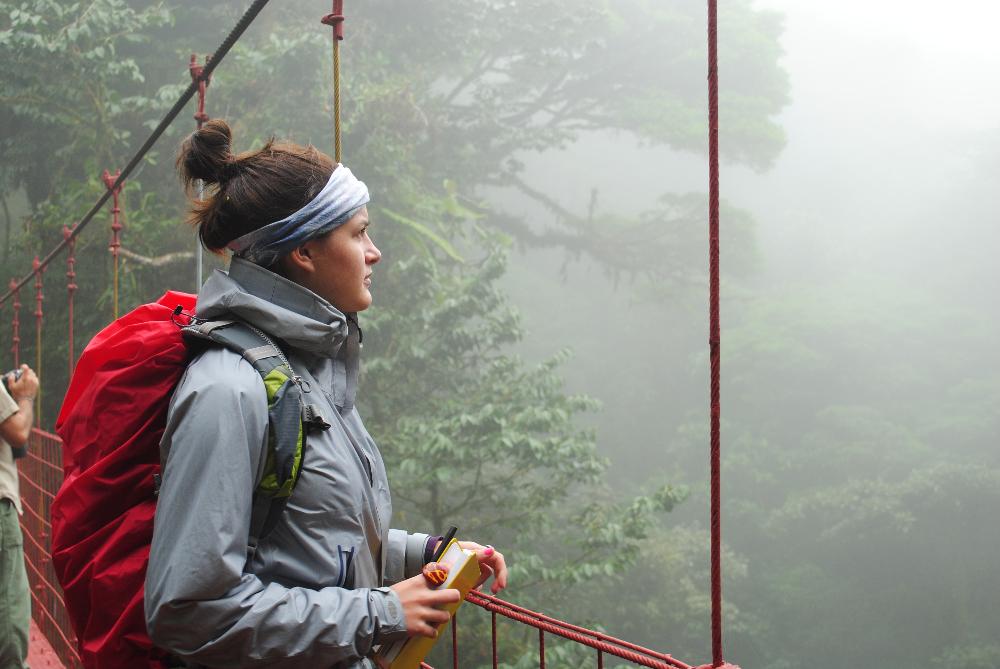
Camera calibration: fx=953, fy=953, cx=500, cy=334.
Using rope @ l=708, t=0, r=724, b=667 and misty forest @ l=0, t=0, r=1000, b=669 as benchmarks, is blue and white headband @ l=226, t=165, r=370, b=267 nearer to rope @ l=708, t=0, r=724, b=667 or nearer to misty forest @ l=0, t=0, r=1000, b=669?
rope @ l=708, t=0, r=724, b=667

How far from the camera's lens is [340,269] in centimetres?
68

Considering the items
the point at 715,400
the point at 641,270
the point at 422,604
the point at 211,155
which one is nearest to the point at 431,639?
the point at 422,604

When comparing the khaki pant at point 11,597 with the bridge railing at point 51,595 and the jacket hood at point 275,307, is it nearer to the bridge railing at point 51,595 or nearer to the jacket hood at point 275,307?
the bridge railing at point 51,595

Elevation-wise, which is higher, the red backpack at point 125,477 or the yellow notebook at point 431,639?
the red backpack at point 125,477

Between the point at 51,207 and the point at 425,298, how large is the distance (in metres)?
2.42

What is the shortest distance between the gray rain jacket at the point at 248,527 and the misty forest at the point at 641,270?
340 centimetres

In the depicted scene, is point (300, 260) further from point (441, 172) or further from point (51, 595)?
point (441, 172)

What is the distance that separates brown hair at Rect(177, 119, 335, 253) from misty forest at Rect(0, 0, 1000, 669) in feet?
11.2

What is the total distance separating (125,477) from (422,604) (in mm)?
205

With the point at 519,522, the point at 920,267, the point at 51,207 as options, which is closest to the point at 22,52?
the point at 51,207

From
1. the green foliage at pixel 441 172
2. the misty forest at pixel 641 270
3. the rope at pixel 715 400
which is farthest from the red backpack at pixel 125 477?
the misty forest at pixel 641 270

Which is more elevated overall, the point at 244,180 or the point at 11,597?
the point at 244,180

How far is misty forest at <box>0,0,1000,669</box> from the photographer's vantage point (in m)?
5.77

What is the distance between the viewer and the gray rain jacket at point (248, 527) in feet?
1.81
